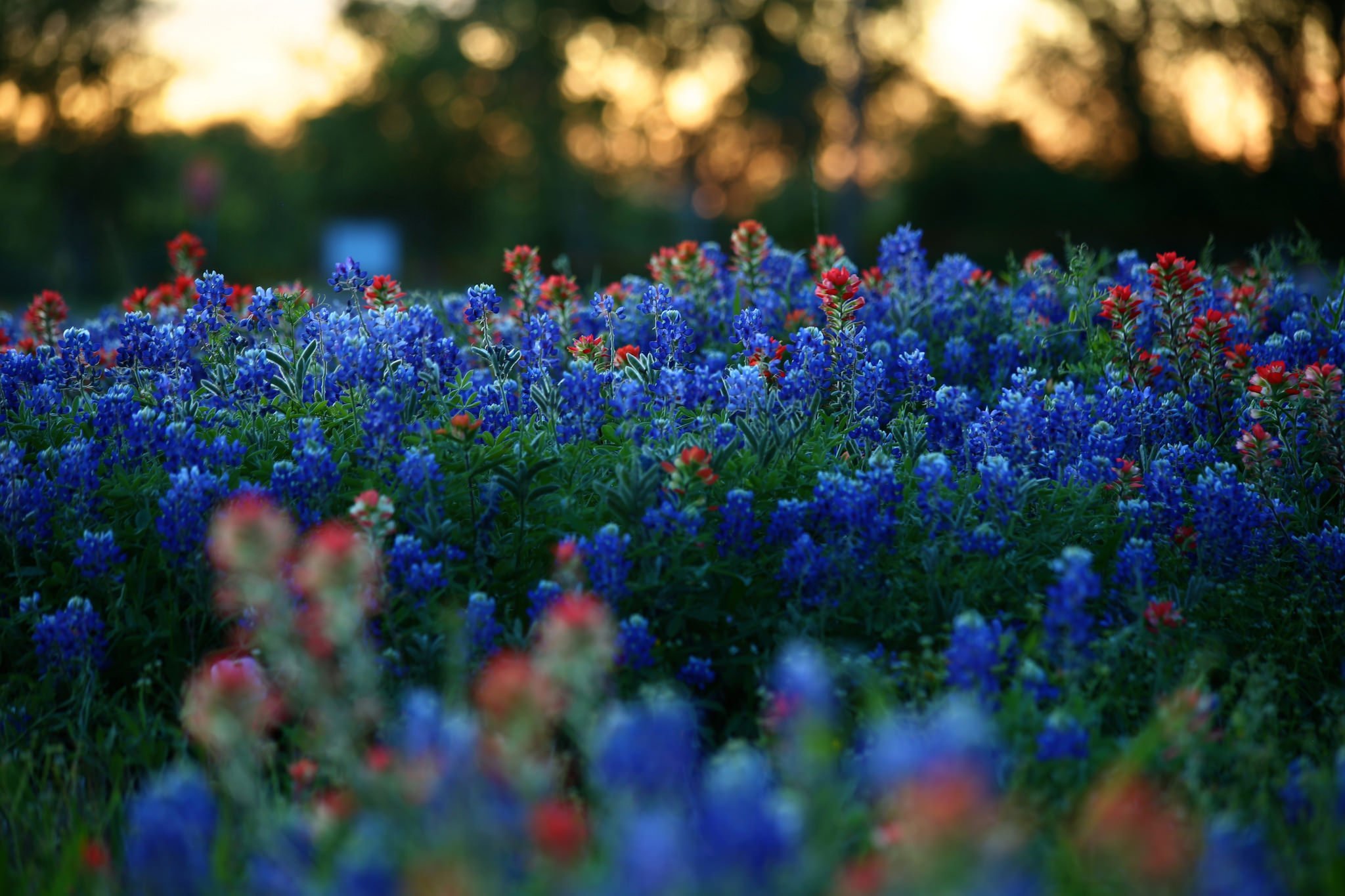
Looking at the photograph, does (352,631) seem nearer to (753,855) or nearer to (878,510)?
(753,855)

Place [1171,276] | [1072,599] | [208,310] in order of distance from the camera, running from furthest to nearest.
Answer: [1171,276]
[208,310]
[1072,599]

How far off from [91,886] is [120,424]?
198cm


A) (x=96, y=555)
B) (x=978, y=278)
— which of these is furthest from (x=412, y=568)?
(x=978, y=278)

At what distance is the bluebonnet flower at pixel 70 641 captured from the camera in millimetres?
3465

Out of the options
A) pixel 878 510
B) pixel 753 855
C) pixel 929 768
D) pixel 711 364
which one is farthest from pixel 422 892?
pixel 711 364

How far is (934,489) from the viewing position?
3.83m

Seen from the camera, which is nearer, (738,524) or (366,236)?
(738,524)

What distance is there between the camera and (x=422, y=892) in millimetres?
1813

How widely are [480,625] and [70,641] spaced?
1241mm

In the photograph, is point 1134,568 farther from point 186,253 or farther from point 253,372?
point 186,253

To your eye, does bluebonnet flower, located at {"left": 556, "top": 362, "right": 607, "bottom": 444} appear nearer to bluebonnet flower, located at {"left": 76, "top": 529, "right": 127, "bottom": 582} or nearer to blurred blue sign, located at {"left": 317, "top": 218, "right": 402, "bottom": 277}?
bluebonnet flower, located at {"left": 76, "top": 529, "right": 127, "bottom": 582}

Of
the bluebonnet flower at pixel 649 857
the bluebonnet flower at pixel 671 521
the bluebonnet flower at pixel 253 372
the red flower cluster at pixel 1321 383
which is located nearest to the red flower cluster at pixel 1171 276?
the red flower cluster at pixel 1321 383

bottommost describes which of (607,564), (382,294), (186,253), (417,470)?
(607,564)

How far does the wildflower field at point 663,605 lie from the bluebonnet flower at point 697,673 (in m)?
0.02
